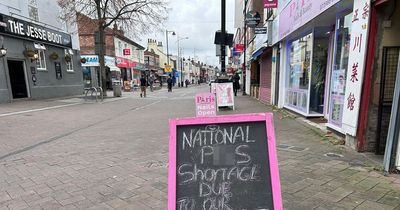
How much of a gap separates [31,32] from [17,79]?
9.30ft

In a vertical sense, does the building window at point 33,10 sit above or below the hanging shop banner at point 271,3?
above

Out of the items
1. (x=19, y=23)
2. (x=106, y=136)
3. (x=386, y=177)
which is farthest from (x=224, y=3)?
(x=19, y=23)

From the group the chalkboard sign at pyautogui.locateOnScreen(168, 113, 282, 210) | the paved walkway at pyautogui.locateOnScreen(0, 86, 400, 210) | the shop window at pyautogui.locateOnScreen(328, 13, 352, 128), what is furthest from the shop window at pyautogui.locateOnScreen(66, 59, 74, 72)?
A: the chalkboard sign at pyautogui.locateOnScreen(168, 113, 282, 210)

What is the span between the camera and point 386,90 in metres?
4.17

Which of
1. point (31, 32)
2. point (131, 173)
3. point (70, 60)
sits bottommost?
point (131, 173)

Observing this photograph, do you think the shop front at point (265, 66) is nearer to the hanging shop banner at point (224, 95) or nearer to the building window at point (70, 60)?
the hanging shop banner at point (224, 95)

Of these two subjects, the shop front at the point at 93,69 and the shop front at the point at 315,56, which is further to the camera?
the shop front at the point at 93,69

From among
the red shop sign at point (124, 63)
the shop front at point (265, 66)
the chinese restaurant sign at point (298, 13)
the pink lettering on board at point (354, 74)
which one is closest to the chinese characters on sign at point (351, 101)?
the pink lettering on board at point (354, 74)

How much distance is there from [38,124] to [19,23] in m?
9.06

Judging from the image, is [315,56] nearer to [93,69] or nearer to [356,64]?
[356,64]

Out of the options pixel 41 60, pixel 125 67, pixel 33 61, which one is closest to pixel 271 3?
pixel 33 61

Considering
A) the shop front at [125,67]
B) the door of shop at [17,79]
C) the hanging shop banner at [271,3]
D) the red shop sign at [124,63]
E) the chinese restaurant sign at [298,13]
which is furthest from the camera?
the shop front at [125,67]

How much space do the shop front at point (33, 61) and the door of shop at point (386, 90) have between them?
50.2 ft

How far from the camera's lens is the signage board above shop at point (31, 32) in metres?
13.1
